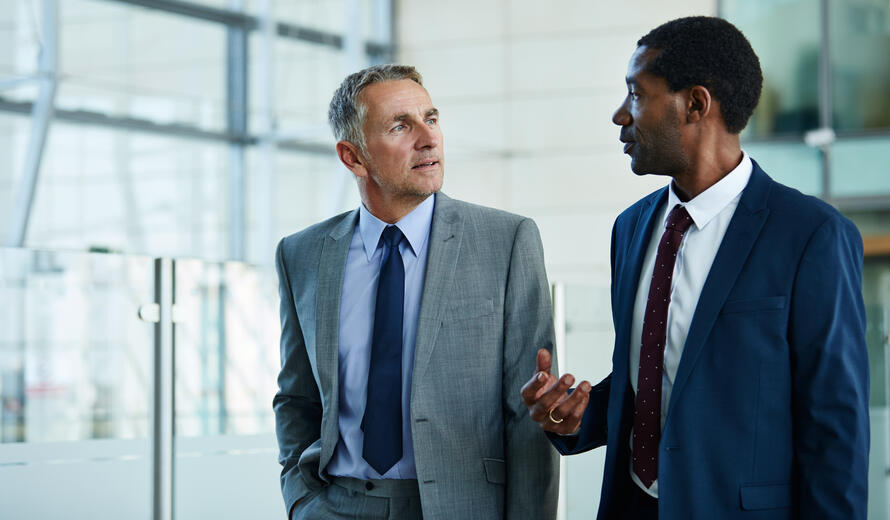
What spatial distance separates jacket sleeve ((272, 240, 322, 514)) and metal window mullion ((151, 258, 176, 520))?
686 millimetres

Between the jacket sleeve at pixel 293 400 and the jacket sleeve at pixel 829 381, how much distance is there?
3.56ft

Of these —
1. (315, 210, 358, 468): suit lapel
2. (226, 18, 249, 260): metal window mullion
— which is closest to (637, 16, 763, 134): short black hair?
(315, 210, 358, 468): suit lapel

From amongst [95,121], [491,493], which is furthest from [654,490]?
[95,121]

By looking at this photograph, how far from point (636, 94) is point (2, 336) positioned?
6.55 ft

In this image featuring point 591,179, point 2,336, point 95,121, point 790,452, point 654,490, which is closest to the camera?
point 790,452

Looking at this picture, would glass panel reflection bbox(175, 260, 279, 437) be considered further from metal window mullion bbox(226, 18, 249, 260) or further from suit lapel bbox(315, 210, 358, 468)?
metal window mullion bbox(226, 18, 249, 260)

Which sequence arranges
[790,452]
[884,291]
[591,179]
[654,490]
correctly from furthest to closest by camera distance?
[591,179]
[884,291]
[654,490]
[790,452]

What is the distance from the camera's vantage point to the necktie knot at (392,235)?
213 cm

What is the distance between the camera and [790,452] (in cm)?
160

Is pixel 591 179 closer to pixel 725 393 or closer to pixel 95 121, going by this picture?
pixel 95 121

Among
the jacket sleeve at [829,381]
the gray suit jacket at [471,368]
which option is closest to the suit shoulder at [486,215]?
the gray suit jacket at [471,368]

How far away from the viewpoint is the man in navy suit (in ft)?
5.10

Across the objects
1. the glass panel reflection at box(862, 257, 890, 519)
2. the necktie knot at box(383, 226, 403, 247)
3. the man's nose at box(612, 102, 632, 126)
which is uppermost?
the man's nose at box(612, 102, 632, 126)

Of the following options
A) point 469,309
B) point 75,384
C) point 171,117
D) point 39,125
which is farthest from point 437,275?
point 171,117
